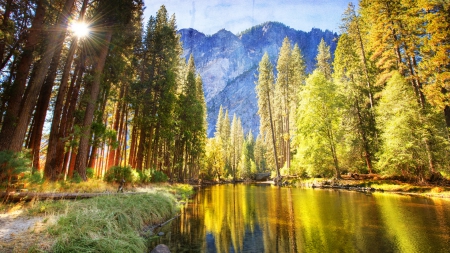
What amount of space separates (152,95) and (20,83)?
11767mm

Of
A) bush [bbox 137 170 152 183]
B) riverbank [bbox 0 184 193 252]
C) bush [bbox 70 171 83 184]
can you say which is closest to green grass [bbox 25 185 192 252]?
riverbank [bbox 0 184 193 252]

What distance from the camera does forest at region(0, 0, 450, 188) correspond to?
11.7m

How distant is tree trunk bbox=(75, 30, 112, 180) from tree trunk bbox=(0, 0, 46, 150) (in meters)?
2.87

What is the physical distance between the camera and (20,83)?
35.2ft

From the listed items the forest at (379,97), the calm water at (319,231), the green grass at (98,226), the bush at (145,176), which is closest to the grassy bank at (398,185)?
the forest at (379,97)

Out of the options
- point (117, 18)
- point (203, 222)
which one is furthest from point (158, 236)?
point (117, 18)

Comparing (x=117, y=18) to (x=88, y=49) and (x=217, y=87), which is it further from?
(x=217, y=87)

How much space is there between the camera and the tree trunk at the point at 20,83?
972 cm

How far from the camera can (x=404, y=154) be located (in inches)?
727

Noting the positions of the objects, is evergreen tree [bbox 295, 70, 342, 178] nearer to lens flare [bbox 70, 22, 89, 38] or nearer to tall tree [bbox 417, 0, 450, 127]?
tall tree [bbox 417, 0, 450, 127]

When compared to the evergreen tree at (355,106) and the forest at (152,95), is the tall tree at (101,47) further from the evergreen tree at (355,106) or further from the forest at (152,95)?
the evergreen tree at (355,106)

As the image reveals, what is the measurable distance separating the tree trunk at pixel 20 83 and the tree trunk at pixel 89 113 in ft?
9.43

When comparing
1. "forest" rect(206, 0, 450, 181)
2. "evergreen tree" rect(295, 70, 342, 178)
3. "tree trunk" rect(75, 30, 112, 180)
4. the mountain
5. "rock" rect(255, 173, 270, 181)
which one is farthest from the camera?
the mountain

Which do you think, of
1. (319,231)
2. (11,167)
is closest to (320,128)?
(319,231)
